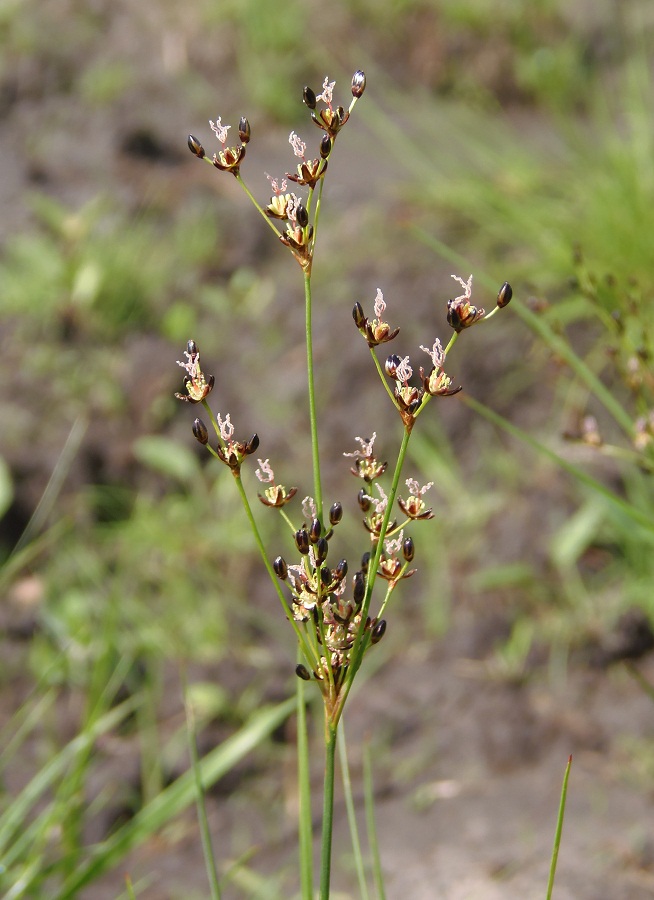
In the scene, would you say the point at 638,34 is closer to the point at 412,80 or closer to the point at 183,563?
the point at 412,80

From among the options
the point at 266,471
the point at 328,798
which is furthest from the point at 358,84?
the point at 328,798

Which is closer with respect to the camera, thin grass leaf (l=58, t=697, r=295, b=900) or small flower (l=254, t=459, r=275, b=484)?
small flower (l=254, t=459, r=275, b=484)

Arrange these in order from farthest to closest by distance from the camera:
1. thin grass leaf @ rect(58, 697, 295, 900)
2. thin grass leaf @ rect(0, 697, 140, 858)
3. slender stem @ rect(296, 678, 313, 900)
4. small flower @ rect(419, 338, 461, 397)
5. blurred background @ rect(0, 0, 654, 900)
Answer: blurred background @ rect(0, 0, 654, 900)
thin grass leaf @ rect(0, 697, 140, 858)
thin grass leaf @ rect(58, 697, 295, 900)
slender stem @ rect(296, 678, 313, 900)
small flower @ rect(419, 338, 461, 397)

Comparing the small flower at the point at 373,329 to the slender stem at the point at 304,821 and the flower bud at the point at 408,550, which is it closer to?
the flower bud at the point at 408,550

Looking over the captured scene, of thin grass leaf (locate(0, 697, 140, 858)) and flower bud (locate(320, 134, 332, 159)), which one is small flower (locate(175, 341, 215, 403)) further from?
thin grass leaf (locate(0, 697, 140, 858))

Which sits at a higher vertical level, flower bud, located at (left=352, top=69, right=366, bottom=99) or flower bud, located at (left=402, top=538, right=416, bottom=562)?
flower bud, located at (left=352, top=69, right=366, bottom=99)

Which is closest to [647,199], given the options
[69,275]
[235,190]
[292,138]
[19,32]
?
[235,190]

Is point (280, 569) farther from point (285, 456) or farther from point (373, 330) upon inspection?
point (285, 456)

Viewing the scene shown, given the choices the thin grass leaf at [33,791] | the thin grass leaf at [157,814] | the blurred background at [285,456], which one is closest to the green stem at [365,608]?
the thin grass leaf at [157,814]

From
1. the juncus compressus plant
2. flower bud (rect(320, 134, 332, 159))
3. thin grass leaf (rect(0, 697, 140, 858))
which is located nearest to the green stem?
the juncus compressus plant
